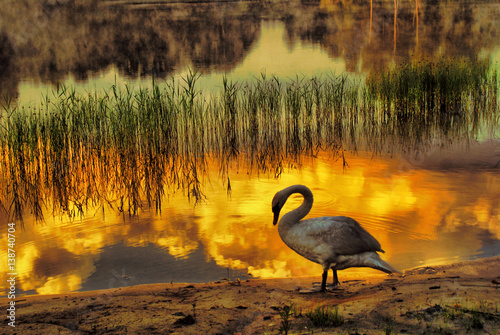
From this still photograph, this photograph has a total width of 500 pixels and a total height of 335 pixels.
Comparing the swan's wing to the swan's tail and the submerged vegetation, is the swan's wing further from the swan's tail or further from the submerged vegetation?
the submerged vegetation

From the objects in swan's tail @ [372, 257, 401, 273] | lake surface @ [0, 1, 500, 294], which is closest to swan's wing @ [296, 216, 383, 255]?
swan's tail @ [372, 257, 401, 273]

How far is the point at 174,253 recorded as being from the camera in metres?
4.54

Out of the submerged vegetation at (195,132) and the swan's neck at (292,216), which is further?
the submerged vegetation at (195,132)

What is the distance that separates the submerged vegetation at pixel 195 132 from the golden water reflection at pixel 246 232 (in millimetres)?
571

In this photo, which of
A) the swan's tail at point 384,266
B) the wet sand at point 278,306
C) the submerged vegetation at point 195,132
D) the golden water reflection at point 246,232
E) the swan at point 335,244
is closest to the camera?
the wet sand at point 278,306

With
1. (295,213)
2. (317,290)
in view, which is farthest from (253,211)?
(317,290)

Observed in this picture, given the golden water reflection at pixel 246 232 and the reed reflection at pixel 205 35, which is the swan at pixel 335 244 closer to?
the golden water reflection at pixel 246 232

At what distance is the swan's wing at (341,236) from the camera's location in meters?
3.62

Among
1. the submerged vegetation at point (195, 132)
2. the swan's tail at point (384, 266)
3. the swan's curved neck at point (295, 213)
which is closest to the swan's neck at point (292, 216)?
the swan's curved neck at point (295, 213)

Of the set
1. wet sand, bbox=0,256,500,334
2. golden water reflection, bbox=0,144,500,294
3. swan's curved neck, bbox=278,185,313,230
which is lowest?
golden water reflection, bbox=0,144,500,294

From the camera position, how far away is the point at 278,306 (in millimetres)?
3279

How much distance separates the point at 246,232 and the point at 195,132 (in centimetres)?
357

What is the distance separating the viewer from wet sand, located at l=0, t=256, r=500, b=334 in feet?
9.04

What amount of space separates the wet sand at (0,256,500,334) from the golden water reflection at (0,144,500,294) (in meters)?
0.34
